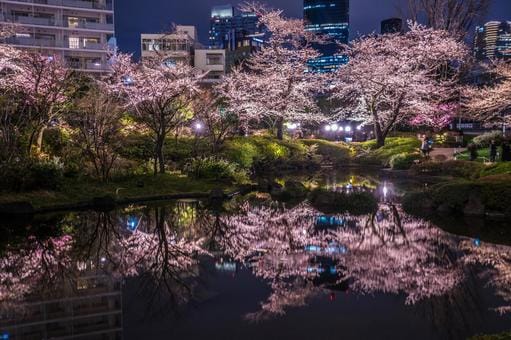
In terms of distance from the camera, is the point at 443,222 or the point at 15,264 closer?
the point at 15,264

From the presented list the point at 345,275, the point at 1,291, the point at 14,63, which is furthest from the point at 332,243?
the point at 14,63

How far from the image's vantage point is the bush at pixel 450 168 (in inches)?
921

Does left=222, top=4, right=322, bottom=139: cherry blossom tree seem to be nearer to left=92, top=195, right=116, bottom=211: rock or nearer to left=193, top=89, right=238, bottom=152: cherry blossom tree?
left=193, top=89, right=238, bottom=152: cherry blossom tree

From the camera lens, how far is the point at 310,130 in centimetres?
5094

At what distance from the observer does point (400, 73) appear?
36.0 meters

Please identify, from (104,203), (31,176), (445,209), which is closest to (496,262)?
(445,209)

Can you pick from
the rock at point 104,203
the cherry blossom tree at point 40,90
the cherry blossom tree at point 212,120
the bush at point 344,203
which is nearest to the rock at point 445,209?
the bush at point 344,203

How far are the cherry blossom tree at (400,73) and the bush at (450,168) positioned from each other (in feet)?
31.6

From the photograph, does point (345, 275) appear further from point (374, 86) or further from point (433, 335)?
point (374, 86)

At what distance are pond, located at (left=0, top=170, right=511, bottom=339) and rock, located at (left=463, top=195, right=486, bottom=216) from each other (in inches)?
25.4

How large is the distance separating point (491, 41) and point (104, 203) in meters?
66.8

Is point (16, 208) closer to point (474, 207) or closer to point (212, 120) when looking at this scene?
point (212, 120)

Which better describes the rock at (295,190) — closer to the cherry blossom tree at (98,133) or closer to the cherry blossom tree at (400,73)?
the cherry blossom tree at (98,133)

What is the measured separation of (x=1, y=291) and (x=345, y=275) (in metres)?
6.27
